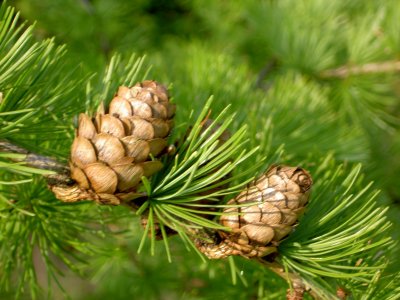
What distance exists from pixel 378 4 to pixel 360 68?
223mm

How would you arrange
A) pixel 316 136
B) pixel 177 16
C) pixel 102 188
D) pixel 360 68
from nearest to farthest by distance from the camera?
pixel 102 188
pixel 316 136
pixel 360 68
pixel 177 16

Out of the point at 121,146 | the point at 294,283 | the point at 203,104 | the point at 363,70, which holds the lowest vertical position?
the point at 294,283

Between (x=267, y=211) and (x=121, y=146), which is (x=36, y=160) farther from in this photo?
(x=267, y=211)

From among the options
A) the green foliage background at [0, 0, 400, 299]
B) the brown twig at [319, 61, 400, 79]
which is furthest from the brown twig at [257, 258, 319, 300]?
the brown twig at [319, 61, 400, 79]

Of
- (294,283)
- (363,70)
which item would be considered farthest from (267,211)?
(363,70)

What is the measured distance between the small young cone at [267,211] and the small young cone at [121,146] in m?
0.08

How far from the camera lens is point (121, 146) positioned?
1.34 ft

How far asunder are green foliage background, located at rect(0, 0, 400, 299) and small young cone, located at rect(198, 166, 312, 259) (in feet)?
0.12

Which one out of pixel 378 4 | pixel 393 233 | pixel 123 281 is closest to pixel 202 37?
pixel 378 4

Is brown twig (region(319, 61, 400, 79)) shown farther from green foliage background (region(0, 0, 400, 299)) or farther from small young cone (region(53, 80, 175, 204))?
small young cone (region(53, 80, 175, 204))

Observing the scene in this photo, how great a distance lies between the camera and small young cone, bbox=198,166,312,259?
0.42 metres

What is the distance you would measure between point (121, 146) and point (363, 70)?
72 cm

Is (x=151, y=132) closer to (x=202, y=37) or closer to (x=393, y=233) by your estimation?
(x=393, y=233)

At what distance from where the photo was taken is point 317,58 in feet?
3.33
